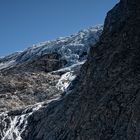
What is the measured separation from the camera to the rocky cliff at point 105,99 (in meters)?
31.6

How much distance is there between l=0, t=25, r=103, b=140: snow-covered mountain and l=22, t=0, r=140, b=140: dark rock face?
2675 mm

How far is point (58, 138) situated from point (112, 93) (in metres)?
7.17

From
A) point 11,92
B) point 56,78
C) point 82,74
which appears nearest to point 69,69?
point 56,78

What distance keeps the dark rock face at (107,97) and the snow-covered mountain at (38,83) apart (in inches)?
105

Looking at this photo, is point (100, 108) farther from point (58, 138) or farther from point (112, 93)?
point (58, 138)

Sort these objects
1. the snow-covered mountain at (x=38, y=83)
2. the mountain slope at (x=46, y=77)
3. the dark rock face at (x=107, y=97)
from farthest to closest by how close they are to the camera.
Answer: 1. the mountain slope at (x=46, y=77)
2. the snow-covered mountain at (x=38, y=83)
3. the dark rock face at (x=107, y=97)

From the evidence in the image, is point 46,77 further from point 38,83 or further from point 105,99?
point 105,99

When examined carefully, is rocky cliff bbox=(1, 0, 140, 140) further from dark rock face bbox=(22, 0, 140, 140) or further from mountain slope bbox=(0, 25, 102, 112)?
mountain slope bbox=(0, 25, 102, 112)

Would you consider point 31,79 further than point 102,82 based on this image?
Yes

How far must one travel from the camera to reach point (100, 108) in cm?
3441

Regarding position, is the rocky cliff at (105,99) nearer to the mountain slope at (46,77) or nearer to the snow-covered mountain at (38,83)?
the snow-covered mountain at (38,83)

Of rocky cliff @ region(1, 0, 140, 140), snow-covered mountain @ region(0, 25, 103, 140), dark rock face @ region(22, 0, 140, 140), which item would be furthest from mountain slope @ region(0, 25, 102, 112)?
dark rock face @ region(22, 0, 140, 140)

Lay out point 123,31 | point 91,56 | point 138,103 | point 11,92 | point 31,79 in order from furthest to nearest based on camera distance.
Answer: point 31,79
point 11,92
point 91,56
point 123,31
point 138,103

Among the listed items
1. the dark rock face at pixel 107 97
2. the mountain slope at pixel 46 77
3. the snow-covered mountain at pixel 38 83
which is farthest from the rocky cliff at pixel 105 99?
the mountain slope at pixel 46 77
